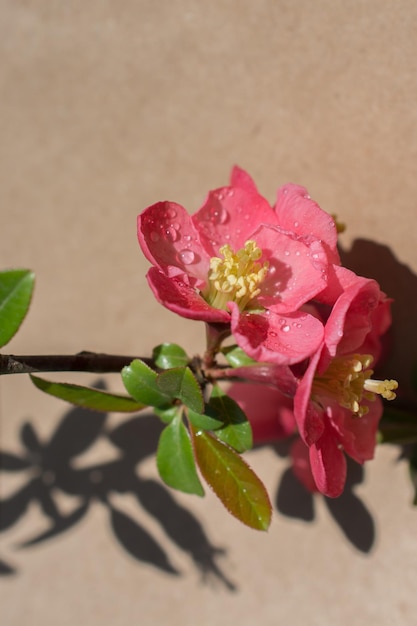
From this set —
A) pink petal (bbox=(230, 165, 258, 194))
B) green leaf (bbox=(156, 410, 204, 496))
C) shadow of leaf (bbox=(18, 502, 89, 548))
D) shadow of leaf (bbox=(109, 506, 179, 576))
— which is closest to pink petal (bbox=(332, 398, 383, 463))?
green leaf (bbox=(156, 410, 204, 496))

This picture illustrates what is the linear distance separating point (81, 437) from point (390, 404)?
0.67 m

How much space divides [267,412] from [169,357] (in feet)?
1.03

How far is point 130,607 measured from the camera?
3.97 ft

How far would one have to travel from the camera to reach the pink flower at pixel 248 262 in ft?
2.27

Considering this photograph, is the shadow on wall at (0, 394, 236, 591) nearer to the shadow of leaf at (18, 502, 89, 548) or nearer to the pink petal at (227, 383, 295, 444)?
the shadow of leaf at (18, 502, 89, 548)

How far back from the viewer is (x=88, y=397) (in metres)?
0.86

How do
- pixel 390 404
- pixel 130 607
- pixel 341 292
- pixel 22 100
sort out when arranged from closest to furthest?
pixel 341 292 < pixel 390 404 < pixel 130 607 < pixel 22 100

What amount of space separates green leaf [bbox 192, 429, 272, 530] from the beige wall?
380mm

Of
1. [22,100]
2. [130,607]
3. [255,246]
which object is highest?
[22,100]

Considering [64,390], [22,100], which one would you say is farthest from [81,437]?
[22,100]

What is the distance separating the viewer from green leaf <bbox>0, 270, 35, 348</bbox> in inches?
27.8

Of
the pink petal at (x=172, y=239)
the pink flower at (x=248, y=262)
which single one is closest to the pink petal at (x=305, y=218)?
the pink flower at (x=248, y=262)

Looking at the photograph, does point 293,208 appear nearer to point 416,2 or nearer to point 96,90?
point 416,2

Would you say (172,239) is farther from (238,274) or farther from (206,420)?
(206,420)
